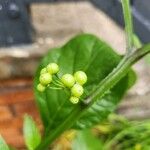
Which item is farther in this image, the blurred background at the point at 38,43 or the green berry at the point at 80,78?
the blurred background at the point at 38,43

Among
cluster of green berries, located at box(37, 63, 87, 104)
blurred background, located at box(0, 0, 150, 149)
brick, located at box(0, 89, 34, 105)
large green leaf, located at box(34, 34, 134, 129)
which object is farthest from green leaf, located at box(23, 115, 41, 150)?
brick, located at box(0, 89, 34, 105)

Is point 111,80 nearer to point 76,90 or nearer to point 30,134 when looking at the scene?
point 76,90

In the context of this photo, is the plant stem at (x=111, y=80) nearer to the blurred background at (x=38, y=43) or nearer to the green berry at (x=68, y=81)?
the green berry at (x=68, y=81)

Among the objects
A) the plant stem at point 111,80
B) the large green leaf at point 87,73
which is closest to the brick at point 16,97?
the large green leaf at point 87,73

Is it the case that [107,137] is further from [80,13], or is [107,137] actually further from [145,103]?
[80,13]

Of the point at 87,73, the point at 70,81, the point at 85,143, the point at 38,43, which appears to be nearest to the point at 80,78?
the point at 70,81
